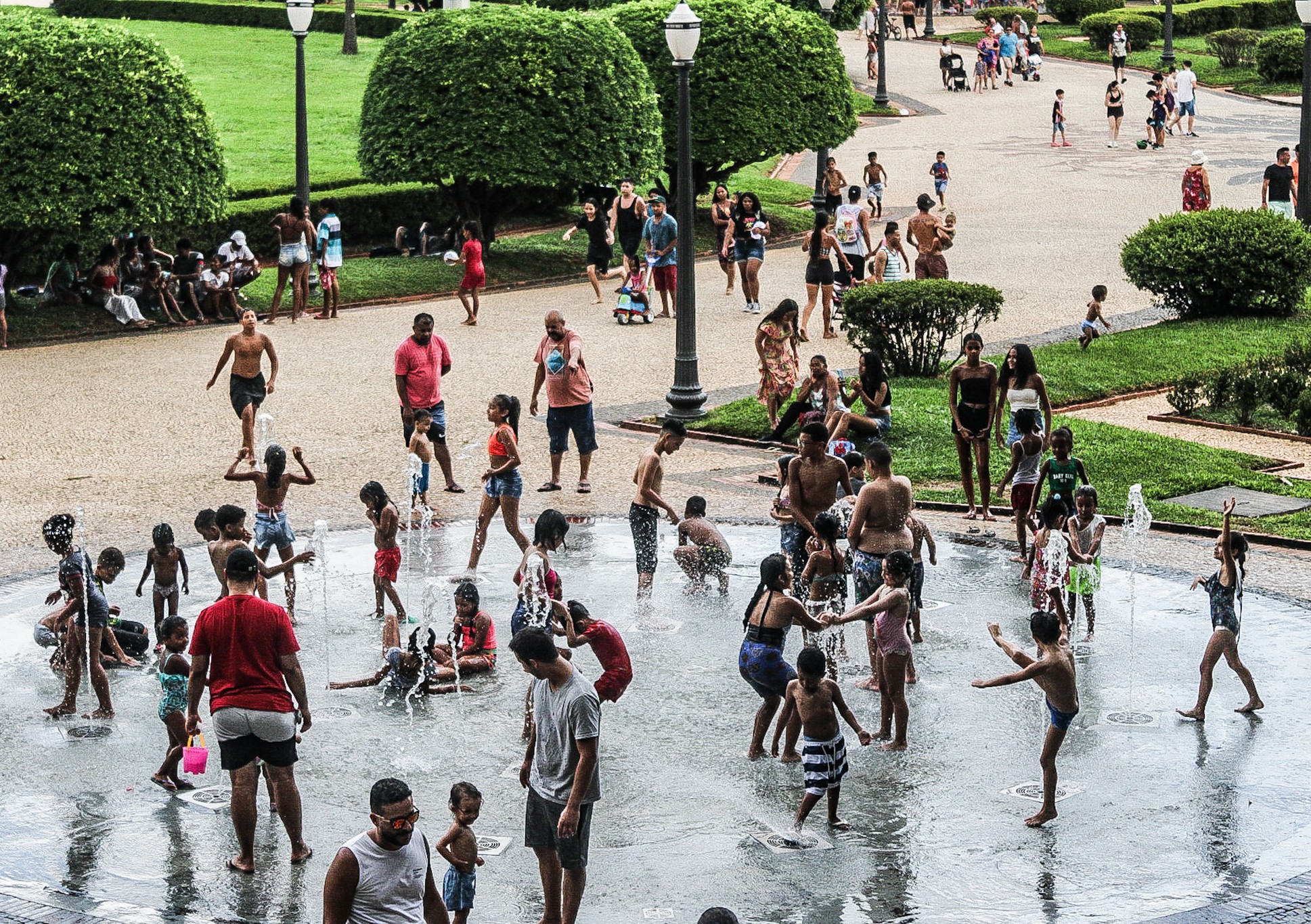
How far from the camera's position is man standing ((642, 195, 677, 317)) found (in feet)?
79.6

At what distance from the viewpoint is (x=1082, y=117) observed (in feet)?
146

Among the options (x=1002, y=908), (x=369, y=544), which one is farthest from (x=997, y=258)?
(x=1002, y=908)

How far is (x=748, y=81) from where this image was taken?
3147cm

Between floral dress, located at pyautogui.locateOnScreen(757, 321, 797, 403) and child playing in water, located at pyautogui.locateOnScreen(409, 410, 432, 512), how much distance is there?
12.0 feet

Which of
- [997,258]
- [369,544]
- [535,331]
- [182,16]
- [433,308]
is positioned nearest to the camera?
[369,544]

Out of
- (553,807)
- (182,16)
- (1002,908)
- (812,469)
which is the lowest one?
(1002,908)

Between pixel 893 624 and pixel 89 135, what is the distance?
1644 cm

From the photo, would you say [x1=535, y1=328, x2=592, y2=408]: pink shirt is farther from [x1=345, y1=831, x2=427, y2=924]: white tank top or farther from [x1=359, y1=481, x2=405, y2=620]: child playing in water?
[x1=345, y1=831, x2=427, y2=924]: white tank top

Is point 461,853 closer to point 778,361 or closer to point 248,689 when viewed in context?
point 248,689

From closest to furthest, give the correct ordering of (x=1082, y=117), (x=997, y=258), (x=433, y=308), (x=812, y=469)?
(x=812, y=469), (x=433, y=308), (x=997, y=258), (x=1082, y=117)

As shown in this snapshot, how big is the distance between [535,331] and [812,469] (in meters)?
11.7

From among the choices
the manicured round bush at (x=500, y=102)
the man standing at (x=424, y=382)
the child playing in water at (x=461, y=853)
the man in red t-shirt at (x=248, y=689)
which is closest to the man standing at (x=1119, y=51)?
the manicured round bush at (x=500, y=102)

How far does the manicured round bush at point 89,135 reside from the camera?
918 inches

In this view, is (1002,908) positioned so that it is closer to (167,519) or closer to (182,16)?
(167,519)
